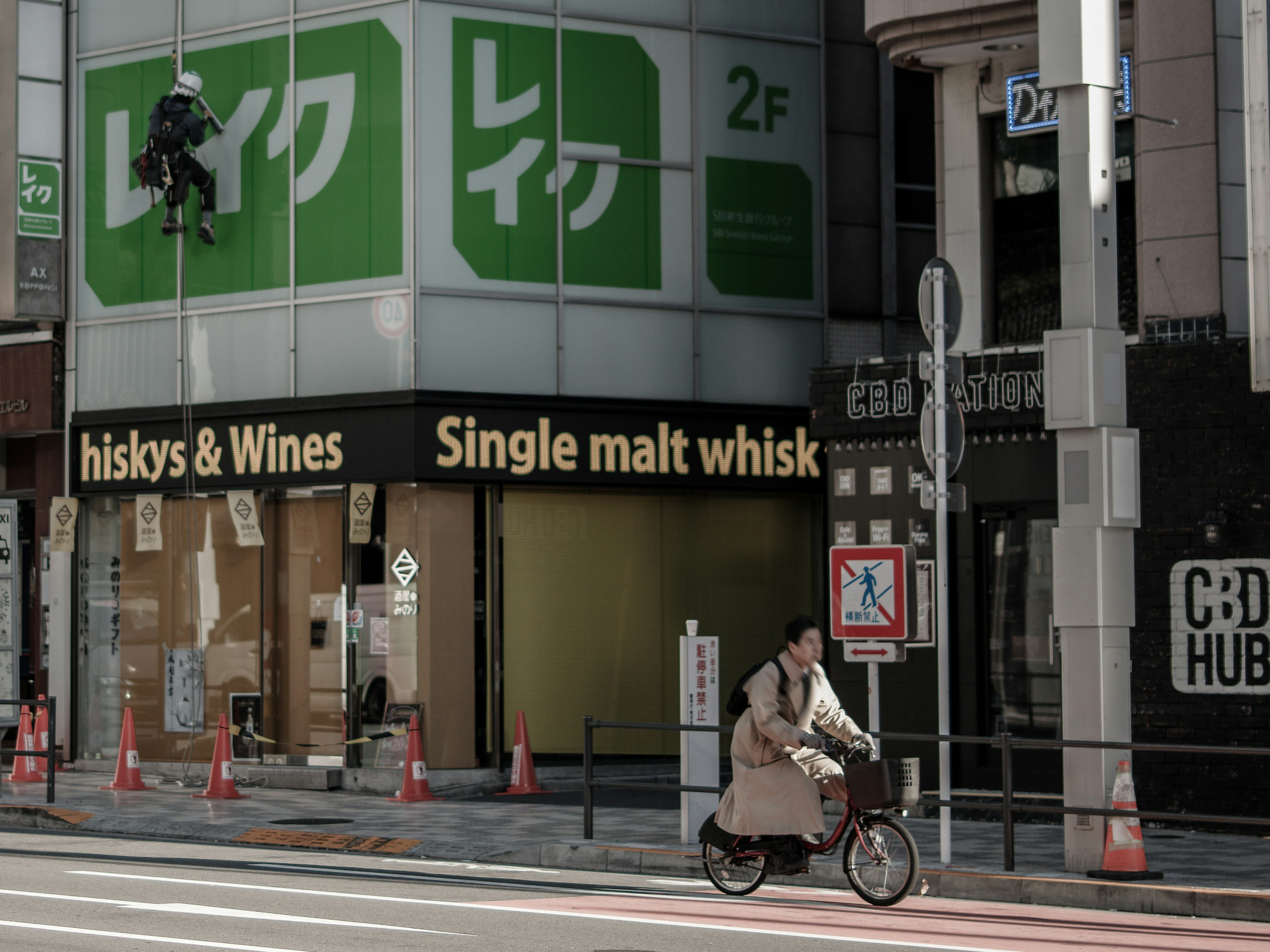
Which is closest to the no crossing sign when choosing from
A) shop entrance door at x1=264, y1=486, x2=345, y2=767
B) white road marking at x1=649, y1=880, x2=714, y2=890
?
white road marking at x1=649, y1=880, x2=714, y2=890

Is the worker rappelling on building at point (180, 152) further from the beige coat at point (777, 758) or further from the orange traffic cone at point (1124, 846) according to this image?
the orange traffic cone at point (1124, 846)

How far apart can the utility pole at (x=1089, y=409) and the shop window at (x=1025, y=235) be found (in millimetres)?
4868

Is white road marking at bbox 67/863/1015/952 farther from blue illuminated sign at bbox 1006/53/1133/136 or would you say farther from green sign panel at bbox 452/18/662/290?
blue illuminated sign at bbox 1006/53/1133/136

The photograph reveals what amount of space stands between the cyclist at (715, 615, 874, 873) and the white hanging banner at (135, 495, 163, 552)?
1219 cm

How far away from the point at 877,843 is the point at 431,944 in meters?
3.09

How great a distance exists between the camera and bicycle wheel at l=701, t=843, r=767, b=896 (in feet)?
39.8

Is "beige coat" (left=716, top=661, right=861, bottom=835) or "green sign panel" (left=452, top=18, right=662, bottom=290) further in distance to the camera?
"green sign panel" (left=452, top=18, right=662, bottom=290)

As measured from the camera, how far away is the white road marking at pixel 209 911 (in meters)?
10.7

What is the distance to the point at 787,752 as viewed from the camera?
11.7 meters

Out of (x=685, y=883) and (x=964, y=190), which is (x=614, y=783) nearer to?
(x=685, y=883)

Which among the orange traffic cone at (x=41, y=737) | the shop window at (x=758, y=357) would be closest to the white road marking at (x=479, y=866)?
the shop window at (x=758, y=357)

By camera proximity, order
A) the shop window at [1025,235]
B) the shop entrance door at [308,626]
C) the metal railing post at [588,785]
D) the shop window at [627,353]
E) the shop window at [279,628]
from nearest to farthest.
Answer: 1. the metal railing post at [588,785]
2. the shop window at [1025,235]
3. the shop window at [279,628]
4. the shop entrance door at [308,626]
5. the shop window at [627,353]

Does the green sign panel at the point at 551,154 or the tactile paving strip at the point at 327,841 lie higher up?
the green sign panel at the point at 551,154

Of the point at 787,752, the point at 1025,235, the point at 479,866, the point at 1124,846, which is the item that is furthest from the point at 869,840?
the point at 1025,235
